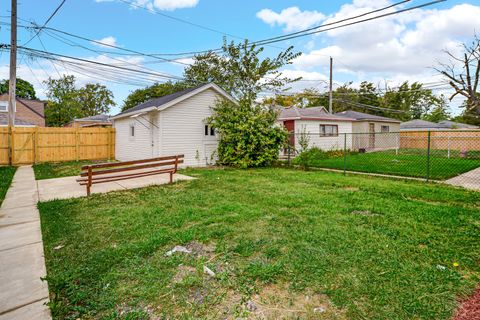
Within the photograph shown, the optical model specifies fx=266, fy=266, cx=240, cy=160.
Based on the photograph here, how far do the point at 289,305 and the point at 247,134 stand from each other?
1002 cm

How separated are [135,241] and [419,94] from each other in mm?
48678

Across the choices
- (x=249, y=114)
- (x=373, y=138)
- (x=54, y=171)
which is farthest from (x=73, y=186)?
(x=373, y=138)

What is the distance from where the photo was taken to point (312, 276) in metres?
2.78

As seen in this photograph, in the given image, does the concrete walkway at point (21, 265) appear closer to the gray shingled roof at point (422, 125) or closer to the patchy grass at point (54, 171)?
the patchy grass at point (54, 171)

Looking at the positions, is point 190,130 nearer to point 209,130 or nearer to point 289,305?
point 209,130

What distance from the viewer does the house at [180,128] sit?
1191 centimetres

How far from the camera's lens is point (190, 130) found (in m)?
12.7

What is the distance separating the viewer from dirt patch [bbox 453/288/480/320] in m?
2.17

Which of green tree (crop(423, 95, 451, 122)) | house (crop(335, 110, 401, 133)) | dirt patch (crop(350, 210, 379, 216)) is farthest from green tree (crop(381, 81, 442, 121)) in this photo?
dirt patch (crop(350, 210, 379, 216))

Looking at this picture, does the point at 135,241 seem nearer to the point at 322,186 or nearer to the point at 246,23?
the point at 322,186

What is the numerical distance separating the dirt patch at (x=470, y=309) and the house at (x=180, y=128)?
36.2 ft

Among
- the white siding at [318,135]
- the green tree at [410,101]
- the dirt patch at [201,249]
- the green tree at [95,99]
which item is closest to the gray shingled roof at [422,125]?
the white siding at [318,135]

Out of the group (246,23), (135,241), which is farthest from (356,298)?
(246,23)

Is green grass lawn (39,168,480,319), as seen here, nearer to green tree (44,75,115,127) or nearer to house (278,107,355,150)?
house (278,107,355,150)
